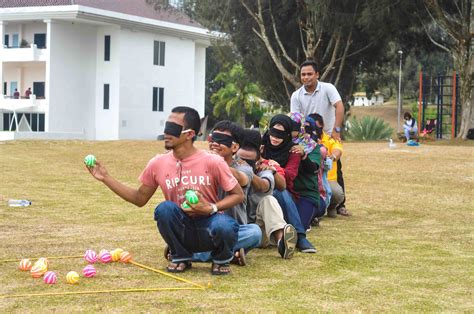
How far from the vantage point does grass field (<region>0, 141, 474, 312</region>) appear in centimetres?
500

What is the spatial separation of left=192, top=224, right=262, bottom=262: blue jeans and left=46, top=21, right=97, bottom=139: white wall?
3995 cm

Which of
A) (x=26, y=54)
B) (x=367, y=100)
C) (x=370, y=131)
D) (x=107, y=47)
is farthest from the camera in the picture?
(x=367, y=100)

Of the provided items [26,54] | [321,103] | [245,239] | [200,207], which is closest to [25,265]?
[200,207]

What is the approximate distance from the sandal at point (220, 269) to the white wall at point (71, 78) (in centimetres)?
4040

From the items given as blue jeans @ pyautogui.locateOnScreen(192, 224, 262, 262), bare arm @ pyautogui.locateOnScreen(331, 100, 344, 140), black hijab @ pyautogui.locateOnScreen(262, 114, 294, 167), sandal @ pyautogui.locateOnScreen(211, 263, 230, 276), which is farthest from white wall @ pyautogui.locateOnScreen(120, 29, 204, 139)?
sandal @ pyautogui.locateOnScreen(211, 263, 230, 276)

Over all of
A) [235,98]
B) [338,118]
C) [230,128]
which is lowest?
[230,128]

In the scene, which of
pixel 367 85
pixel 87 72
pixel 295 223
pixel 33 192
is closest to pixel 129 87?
pixel 87 72

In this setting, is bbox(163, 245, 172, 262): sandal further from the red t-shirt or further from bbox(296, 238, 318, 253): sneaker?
bbox(296, 238, 318, 253): sneaker

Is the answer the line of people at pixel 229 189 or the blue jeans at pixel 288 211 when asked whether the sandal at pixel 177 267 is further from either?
the blue jeans at pixel 288 211

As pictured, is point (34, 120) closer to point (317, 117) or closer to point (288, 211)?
point (317, 117)

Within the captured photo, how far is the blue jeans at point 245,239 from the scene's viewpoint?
6.30m

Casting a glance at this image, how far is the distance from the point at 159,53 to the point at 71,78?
243 inches

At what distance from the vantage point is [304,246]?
712cm

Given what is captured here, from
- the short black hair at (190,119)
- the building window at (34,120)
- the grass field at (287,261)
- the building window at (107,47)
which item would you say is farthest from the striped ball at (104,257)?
the building window at (107,47)
